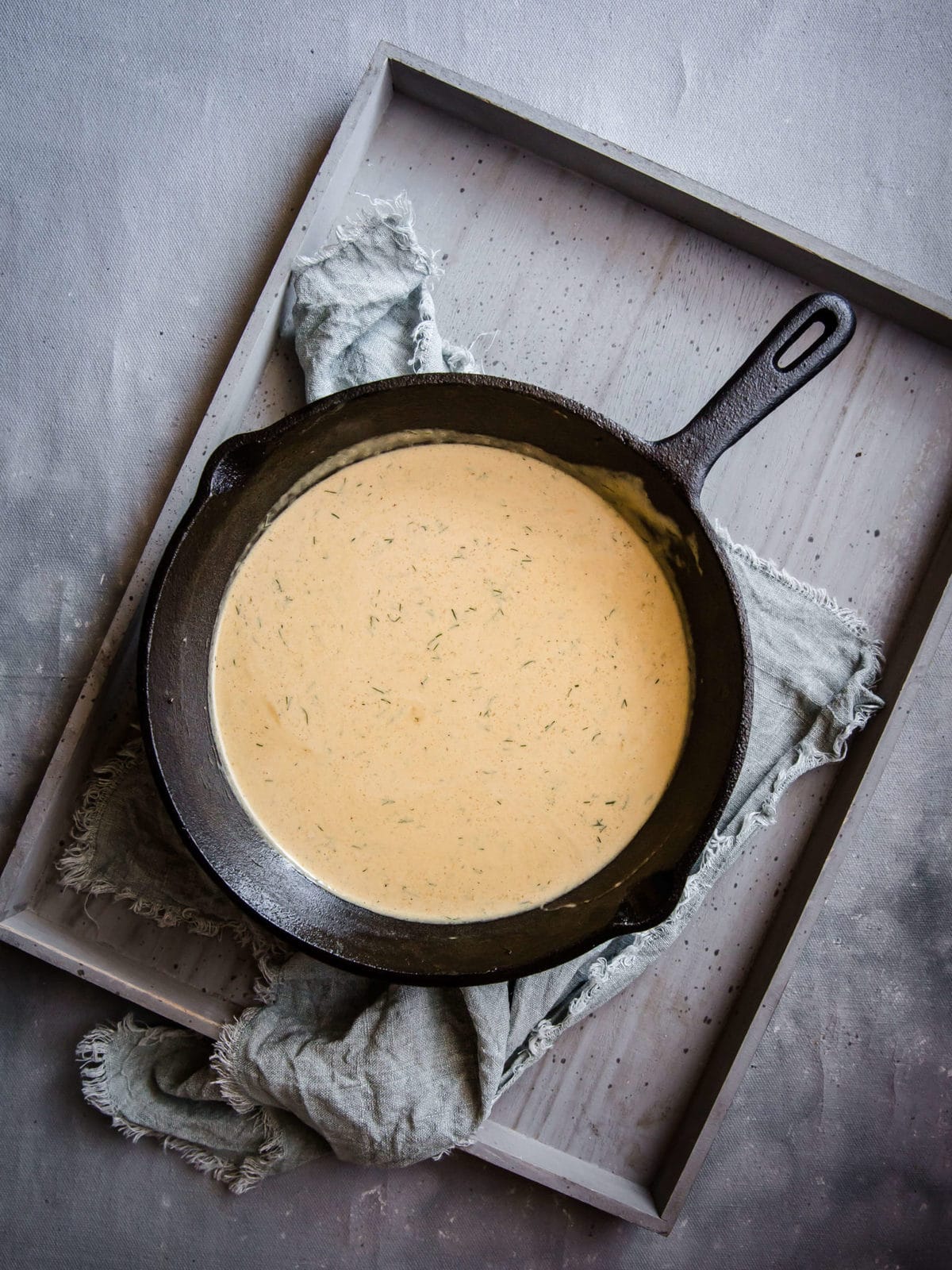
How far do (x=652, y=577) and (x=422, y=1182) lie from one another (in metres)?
0.89

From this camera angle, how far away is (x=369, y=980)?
1.13 metres

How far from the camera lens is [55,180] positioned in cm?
125

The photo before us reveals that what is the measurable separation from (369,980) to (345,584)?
498 millimetres

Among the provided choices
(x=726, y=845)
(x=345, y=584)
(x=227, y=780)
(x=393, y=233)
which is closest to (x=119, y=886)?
(x=227, y=780)

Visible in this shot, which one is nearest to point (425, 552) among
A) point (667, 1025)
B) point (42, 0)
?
point (667, 1025)

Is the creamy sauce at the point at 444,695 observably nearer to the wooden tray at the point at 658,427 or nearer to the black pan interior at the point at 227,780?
the black pan interior at the point at 227,780

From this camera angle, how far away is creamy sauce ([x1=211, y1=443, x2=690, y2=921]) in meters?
1.09

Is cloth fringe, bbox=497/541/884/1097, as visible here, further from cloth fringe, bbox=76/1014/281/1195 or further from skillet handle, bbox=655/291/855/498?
cloth fringe, bbox=76/1014/281/1195

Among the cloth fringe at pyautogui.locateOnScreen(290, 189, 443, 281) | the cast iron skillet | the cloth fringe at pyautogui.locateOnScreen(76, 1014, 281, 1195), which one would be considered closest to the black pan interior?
the cast iron skillet

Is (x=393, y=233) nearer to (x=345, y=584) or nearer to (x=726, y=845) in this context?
(x=345, y=584)

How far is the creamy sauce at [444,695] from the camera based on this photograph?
3.56 feet

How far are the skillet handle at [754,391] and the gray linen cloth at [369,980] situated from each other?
233mm

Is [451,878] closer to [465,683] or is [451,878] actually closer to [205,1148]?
[465,683]

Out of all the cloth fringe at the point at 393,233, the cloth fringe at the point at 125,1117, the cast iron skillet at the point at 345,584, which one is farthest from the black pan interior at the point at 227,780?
the cloth fringe at the point at 125,1117
